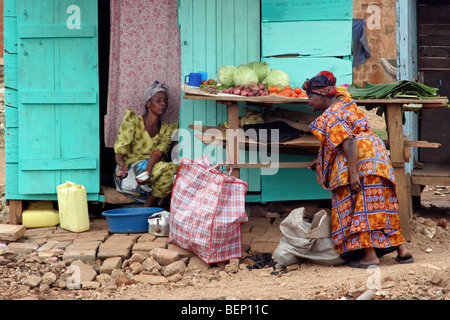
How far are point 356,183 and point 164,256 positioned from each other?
67.0 inches

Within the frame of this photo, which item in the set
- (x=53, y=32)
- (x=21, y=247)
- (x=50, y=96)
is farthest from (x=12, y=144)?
(x=21, y=247)

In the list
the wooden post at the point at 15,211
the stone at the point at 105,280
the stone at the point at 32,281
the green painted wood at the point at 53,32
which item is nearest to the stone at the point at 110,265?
the stone at the point at 105,280

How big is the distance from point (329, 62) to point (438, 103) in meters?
1.20

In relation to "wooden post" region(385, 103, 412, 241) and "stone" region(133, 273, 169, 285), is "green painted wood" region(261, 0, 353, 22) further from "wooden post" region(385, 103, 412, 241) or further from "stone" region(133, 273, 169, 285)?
"stone" region(133, 273, 169, 285)

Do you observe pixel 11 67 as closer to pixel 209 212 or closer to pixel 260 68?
pixel 260 68

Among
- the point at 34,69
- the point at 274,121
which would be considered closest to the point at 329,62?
the point at 274,121

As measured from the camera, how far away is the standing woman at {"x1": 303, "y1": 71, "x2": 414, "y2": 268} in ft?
15.0

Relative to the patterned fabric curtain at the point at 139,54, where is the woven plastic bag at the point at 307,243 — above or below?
below

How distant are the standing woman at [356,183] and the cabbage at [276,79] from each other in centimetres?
91

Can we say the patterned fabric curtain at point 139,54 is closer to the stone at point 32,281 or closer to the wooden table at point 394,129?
the wooden table at point 394,129

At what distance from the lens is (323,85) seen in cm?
470

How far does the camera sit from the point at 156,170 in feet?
20.4

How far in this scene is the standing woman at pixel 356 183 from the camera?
4562 mm

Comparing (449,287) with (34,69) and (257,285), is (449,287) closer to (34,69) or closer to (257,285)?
(257,285)
